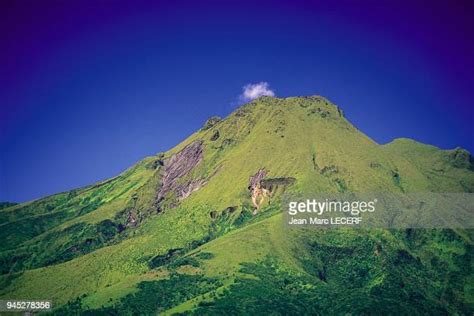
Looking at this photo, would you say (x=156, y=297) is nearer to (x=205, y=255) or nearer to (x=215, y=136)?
(x=205, y=255)

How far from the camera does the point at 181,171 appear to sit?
6127 inches

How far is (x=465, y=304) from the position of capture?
3770 inches

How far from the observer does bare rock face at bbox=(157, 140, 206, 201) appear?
14536 centimetres

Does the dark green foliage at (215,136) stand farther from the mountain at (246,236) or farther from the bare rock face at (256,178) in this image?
the bare rock face at (256,178)

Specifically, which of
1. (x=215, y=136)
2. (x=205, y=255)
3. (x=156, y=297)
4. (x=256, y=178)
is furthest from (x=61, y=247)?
(x=156, y=297)

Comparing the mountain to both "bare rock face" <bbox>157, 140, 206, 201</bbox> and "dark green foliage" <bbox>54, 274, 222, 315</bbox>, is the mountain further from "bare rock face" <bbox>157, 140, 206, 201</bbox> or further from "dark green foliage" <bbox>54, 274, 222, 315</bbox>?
"bare rock face" <bbox>157, 140, 206, 201</bbox>

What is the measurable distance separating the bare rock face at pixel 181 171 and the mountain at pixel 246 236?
49 centimetres

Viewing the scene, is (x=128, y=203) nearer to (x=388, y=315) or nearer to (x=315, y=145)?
(x=315, y=145)

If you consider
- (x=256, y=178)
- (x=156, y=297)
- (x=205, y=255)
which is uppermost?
(x=256, y=178)

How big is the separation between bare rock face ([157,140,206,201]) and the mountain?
49 cm

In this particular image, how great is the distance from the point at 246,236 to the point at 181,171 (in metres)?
58.0

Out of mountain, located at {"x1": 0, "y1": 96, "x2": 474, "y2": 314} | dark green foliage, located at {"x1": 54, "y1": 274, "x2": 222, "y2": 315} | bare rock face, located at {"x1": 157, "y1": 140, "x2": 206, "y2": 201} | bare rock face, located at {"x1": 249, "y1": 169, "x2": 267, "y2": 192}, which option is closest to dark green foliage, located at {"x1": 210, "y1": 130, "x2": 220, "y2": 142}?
mountain, located at {"x1": 0, "y1": 96, "x2": 474, "y2": 314}

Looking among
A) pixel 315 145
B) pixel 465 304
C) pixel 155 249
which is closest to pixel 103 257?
pixel 155 249

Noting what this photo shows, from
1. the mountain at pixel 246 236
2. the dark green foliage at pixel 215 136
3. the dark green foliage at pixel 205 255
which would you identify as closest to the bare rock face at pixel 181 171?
the mountain at pixel 246 236
